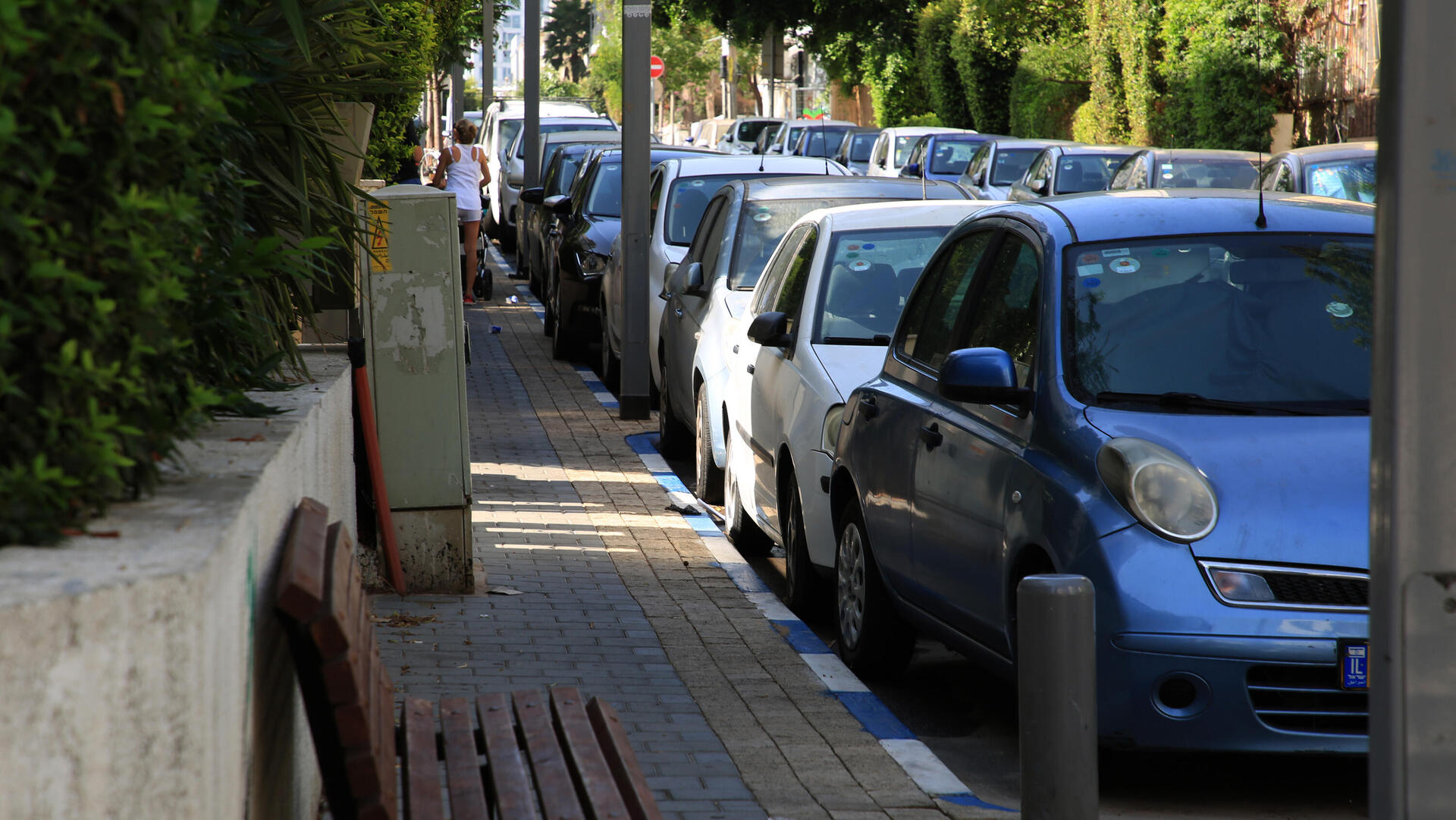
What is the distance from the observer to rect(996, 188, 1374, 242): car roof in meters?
5.55

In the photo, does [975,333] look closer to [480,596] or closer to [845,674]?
[845,674]

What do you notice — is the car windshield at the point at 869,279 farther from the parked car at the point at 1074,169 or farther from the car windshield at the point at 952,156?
the car windshield at the point at 952,156

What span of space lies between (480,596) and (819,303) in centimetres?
198

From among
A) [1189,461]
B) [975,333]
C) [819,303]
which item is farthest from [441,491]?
[1189,461]

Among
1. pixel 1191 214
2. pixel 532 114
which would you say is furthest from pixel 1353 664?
pixel 532 114

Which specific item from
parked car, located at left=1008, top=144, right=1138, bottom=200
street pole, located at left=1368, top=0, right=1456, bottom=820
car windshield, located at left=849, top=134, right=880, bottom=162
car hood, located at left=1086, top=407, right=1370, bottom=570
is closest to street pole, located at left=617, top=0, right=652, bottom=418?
car hood, located at left=1086, top=407, right=1370, bottom=570

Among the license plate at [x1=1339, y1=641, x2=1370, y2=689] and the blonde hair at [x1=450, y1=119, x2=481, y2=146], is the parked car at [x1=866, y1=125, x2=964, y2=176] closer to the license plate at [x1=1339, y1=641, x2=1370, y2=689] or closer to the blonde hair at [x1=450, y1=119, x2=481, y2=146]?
the blonde hair at [x1=450, y1=119, x2=481, y2=146]

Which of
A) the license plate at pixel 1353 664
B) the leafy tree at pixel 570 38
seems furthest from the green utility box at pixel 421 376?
the leafy tree at pixel 570 38

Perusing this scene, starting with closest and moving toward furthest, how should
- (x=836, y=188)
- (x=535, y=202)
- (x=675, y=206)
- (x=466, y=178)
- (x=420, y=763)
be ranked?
(x=420, y=763), (x=836, y=188), (x=675, y=206), (x=466, y=178), (x=535, y=202)

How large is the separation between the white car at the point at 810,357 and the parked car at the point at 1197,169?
9.46 m

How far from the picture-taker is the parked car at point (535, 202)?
2073 cm

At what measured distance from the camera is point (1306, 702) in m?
4.57

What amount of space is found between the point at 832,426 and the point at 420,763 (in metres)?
3.82

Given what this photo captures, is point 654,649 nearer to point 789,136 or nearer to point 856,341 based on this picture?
point 856,341
